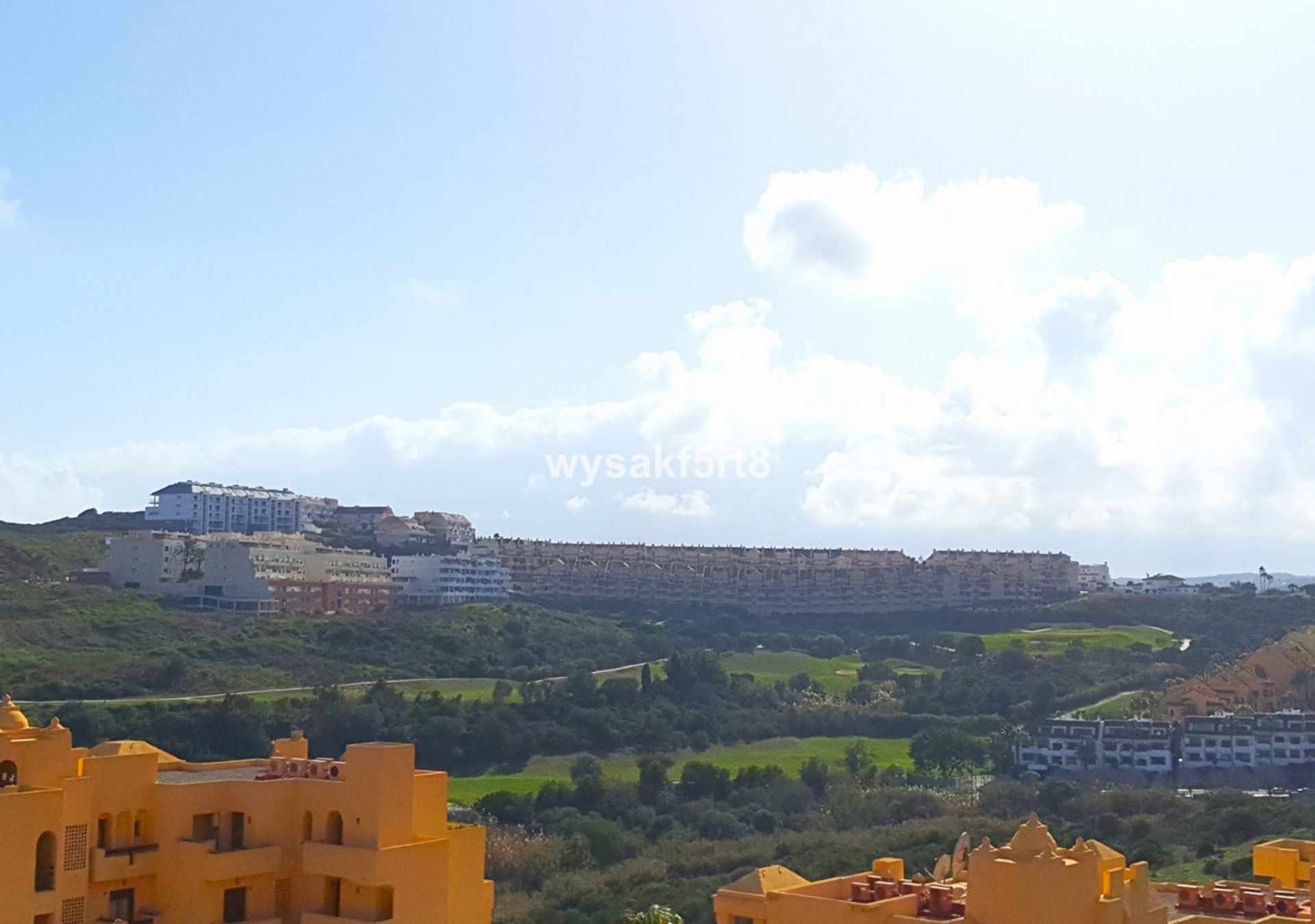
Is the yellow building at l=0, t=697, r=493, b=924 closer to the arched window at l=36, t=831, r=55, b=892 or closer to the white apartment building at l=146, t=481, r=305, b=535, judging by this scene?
the arched window at l=36, t=831, r=55, b=892

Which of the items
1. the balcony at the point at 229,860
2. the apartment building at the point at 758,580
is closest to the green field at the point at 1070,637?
the apartment building at the point at 758,580

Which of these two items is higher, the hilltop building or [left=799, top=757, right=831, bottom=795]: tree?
the hilltop building

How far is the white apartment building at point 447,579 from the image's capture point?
97.9m

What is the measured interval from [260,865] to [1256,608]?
3502 inches

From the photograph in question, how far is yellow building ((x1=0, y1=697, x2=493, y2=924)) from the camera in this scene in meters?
18.7

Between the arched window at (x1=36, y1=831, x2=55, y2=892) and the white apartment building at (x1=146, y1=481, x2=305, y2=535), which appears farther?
the white apartment building at (x1=146, y1=481, x2=305, y2=535)

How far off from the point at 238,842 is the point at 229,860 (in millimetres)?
822

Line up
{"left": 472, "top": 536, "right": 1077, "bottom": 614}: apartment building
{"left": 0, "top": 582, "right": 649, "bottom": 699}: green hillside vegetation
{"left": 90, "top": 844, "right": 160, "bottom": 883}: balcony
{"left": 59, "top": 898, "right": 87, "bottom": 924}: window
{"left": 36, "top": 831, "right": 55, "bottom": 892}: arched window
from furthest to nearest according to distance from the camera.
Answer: {"left": 472, "top": 536, "right": 1077, "bottom": 614}: apartment building → {"left": 0, "top": 582, "right": 649, "bottom": 699}: green hillside vegetation → {"left": 90, "top": 844, "right": 160, "bottom": 883}: balcony → {"left": 59, "top": 898, "right": 87, "bottom": 924}: window → {"left": 36, "top": 831, "right": 55, "bottom": 892}: arched window

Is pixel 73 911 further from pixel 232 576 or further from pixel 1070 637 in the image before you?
pixel 1070 637

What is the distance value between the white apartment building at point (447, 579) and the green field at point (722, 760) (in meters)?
39.6

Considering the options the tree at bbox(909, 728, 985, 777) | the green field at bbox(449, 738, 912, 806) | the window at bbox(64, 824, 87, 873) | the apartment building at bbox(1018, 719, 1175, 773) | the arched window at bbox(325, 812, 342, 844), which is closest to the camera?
the window at bbox(64, 824, 87, 873)

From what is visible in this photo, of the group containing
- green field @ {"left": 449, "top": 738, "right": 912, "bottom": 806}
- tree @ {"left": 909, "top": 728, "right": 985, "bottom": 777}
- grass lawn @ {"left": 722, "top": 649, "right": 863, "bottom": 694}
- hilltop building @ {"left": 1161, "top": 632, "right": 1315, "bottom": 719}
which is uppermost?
hilltop building @ {"left": 1161, "top": 632, "right": 1315, "bottom": 719}

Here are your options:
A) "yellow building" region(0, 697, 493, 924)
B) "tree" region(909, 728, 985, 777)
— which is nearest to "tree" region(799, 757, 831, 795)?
"tree" region(909, 728, 985, 777)

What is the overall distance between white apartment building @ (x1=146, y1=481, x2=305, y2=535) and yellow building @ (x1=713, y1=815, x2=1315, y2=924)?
4295 inches
